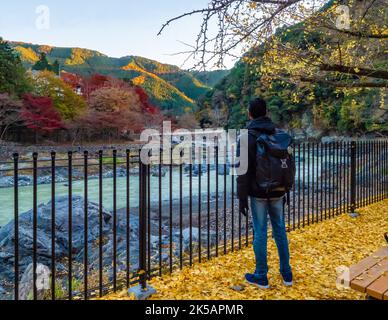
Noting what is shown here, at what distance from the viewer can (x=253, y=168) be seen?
120 inches

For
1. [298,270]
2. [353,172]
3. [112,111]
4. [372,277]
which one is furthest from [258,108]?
[112,111]

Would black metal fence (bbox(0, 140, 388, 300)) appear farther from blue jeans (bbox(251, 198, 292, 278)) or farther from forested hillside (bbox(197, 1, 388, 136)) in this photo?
forested hillside (bbox(197, 1, 388, 136))

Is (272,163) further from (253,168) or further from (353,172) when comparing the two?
(353,172)

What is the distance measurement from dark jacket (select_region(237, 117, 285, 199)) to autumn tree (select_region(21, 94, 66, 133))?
35.9m

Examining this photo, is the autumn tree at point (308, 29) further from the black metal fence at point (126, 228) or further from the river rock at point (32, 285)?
the river rock at point (32, 285)

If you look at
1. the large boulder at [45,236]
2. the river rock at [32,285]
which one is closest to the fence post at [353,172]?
the river rock at [32,285]

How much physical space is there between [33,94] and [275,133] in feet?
125

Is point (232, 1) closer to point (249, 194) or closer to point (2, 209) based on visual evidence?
point (249, 194)

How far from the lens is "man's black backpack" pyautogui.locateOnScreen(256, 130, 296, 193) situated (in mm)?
2924

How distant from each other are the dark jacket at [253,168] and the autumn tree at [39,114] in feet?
118

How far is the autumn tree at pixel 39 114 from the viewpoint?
111 ft

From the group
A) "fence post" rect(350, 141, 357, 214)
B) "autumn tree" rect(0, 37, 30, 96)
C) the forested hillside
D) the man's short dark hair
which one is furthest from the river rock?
"autumn tree" rect(0, 37, 30, 96)

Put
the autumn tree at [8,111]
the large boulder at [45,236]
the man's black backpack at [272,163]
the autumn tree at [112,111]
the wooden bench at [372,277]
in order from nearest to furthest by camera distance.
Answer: the wooden bench at [372,277]
the man's black backpack at [272,163]
the large boulder at [45,236]
the autumn tree at [8,111]
the autumn tree at [112,111]
